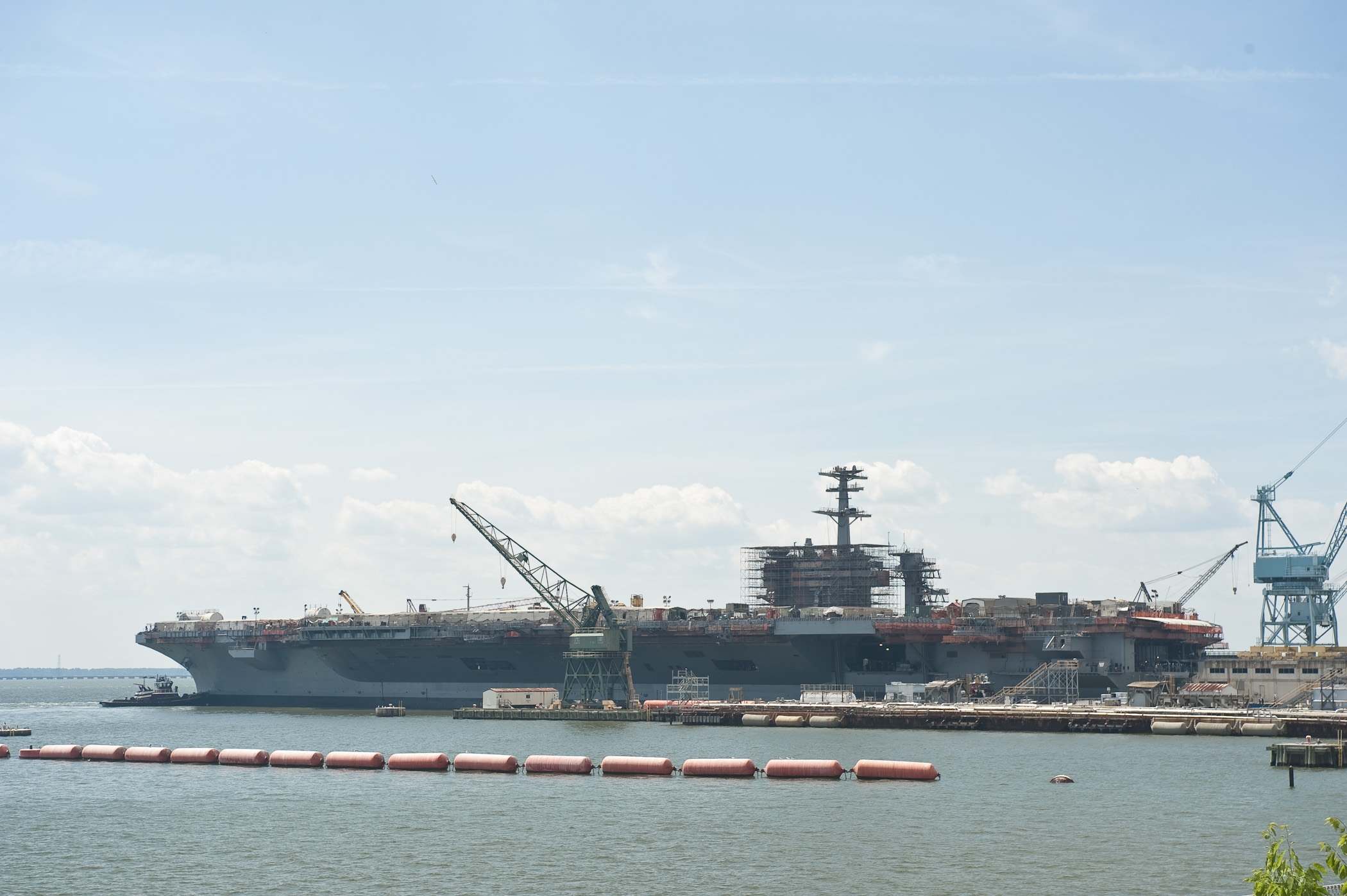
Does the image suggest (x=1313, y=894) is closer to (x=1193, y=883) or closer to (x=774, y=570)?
(x=1193, y=883)

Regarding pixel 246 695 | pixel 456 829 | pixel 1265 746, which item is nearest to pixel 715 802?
pixel 456 829

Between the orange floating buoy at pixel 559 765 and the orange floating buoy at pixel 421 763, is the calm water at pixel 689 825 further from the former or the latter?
the orange floating buoy at pixel 559 765

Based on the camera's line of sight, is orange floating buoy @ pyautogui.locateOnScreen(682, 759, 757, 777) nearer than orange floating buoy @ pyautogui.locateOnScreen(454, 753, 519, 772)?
Yes

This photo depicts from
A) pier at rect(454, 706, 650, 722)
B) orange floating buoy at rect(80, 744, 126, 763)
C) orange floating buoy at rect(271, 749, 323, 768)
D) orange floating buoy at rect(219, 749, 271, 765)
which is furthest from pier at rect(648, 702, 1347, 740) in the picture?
orange floating buoy at rect(80, 744, 126, 763)

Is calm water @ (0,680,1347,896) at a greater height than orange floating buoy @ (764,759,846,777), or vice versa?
orange floating buoy @ (764,759,846,777)

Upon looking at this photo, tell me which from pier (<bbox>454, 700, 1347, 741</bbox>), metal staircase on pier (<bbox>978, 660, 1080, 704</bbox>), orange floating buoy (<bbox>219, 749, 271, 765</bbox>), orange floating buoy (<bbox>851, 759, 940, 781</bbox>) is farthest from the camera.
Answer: metal staircase on pier (<bbox>978, 660, 1080, 704</bbox>)

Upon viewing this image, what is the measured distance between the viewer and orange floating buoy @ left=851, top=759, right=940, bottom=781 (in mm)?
50344

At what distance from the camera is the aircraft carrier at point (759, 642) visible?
84.2m

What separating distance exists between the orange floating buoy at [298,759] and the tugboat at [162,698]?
58.3m

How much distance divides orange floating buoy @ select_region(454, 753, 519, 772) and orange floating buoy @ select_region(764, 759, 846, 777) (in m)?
11.0

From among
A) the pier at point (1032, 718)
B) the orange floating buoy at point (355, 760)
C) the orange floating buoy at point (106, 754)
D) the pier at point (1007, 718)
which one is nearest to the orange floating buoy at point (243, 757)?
the orange floating buoy at point (355, 760)

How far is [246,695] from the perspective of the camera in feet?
363

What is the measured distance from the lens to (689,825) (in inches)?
1640

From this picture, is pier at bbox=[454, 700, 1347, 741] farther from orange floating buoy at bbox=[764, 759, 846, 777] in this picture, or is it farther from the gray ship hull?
orange floating buoy at bbox=[764, 759, 846, 777]
